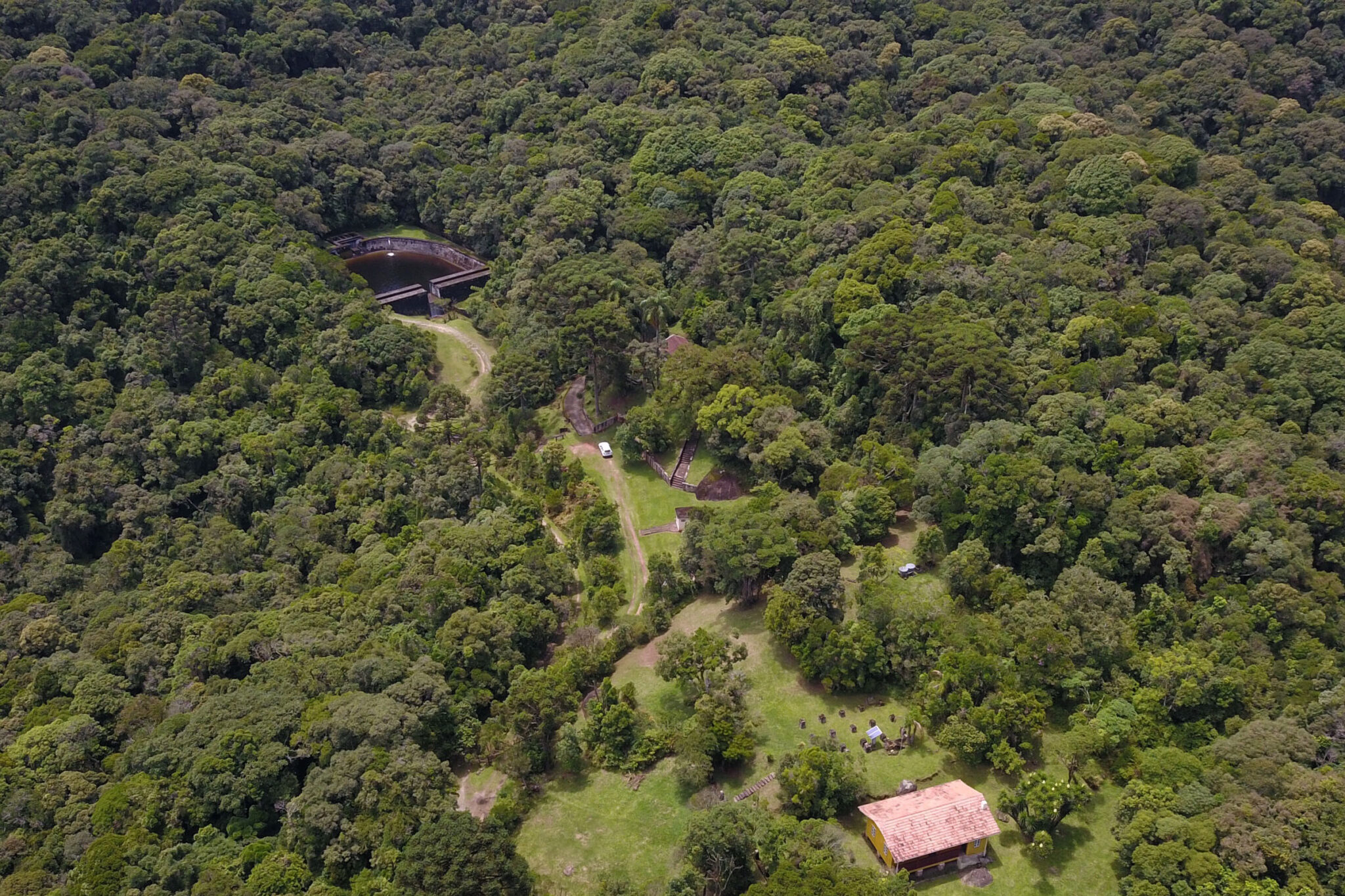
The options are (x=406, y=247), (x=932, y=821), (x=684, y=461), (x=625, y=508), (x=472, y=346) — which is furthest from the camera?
(x=406, y=247)

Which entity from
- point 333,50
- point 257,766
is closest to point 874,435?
point 257,766

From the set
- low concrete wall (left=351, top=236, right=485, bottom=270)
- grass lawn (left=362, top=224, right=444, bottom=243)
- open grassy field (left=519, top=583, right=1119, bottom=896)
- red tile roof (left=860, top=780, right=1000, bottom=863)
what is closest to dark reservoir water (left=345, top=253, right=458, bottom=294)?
low concrete wall (left=351, top=236, right=485, bottom=270)

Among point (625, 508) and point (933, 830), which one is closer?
point (933, 830)

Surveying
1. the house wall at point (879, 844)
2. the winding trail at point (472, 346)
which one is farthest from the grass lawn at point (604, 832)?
the winding trail at point (472, 346)

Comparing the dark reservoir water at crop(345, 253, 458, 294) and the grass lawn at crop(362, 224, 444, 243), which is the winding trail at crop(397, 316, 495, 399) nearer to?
the dark reservoir water at crop(345, 253, 458, 294)

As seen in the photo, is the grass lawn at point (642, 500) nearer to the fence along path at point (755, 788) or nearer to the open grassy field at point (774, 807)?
the open grassy field at point (774, 807)

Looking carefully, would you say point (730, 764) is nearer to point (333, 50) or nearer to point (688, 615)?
point (688, 615)

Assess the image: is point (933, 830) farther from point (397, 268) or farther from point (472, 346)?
point (397, 268)

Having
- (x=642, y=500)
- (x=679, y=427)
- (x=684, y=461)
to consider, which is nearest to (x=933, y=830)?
(x=642, y=500)
